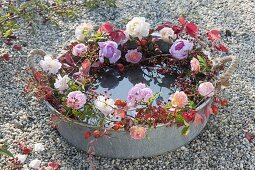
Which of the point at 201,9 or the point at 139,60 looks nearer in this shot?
the point at 139,60

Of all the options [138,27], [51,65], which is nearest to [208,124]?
[138,27]

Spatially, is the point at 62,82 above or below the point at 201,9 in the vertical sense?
above

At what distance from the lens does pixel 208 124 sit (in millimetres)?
2803

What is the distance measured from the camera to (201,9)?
12.4ft

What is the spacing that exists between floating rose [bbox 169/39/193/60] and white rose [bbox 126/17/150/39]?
0.17m

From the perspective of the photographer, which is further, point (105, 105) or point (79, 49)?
point (79, 49)

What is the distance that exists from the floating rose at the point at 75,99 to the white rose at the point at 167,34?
2.14 ft

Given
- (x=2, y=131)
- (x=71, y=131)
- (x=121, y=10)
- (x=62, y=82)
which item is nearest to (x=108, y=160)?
(x=71, y=131)

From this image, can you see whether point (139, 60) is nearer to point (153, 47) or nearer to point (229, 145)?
point (153, 47)

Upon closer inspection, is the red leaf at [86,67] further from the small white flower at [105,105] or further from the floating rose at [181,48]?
the floating rose at [181,48]

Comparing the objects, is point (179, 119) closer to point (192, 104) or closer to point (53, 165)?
point (192, 104)

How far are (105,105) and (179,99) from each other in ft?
1.13

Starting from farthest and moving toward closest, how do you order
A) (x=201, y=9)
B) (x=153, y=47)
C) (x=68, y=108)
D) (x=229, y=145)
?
(x=201, y=9), (x=153, y=47), (x=229, y=145), (x=68, y=108)

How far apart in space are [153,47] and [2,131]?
94 centimetres
